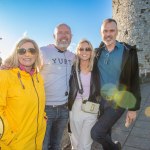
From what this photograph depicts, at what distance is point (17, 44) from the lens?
126 inches

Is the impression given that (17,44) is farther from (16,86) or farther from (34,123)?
(34,123)

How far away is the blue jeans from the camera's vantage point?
12.6ft

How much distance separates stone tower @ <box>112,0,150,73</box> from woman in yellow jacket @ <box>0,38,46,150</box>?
14.4m

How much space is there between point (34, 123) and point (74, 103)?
1043 millimetres

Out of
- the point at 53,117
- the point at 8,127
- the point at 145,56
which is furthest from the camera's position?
the point at 145,56

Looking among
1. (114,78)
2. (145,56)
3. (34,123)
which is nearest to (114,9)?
(145,56)

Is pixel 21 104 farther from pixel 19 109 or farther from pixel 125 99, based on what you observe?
pixel 125 99

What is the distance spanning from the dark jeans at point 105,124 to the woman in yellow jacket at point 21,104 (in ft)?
2.87

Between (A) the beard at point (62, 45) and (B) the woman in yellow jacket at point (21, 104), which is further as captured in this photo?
(A) the beard at point (62, 45)

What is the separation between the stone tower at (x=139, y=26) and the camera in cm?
1719

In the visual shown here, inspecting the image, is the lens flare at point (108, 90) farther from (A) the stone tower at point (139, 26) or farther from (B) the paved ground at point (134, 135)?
(A) the stone tower at point (139, 26)

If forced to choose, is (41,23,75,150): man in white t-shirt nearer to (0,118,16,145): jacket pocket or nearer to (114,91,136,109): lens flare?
(114,91,136,109): lens flare

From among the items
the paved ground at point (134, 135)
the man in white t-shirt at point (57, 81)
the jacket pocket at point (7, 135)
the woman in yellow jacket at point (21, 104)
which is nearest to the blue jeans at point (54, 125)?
the man in white t-shirt at point (57, 81)

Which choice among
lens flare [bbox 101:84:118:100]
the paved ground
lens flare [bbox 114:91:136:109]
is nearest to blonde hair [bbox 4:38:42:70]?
lens flare [bbox 101:84:118:100]
